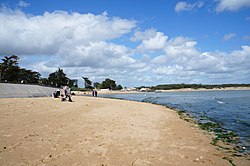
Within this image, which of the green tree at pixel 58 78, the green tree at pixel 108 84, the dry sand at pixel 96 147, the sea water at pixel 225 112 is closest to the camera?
the dry sand at pixel 96 147

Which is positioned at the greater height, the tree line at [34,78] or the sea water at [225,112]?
the tree line at [34,78]

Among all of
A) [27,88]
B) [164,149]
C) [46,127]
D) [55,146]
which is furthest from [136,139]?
[27,88]

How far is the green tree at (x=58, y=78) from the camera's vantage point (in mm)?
102250

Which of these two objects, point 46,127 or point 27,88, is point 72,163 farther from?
→ point 27,88

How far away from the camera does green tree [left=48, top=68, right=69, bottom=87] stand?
102m

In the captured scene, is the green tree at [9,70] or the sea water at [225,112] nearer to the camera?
the sea water at [225,112]

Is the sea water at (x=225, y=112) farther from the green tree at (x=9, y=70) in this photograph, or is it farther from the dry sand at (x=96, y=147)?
the green tree at (x=9, y=70)

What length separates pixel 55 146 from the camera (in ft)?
22.9

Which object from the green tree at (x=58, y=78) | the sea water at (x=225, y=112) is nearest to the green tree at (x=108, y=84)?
the green tree at (x=58, y=78)

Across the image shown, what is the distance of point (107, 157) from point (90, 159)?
586mm

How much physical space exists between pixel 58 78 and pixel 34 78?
1202 cm

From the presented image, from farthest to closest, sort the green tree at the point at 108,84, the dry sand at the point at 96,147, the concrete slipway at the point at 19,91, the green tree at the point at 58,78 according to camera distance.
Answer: the green tree at the point at 108,84, the green tree at the point at 58,78, the concrete slipway at the point at 19,91, the dry sand at the point at 96,147

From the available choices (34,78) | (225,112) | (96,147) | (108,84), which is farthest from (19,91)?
(108,84)

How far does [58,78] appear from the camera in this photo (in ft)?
336
